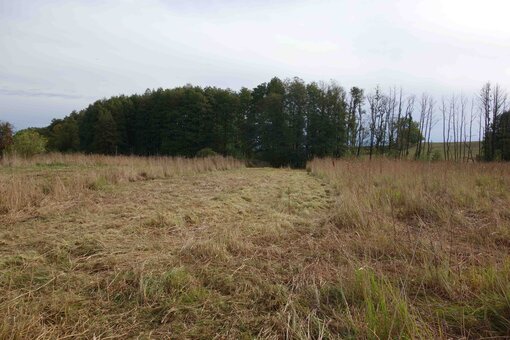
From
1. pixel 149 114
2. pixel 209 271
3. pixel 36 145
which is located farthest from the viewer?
pixel 149 114

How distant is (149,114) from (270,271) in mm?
41767

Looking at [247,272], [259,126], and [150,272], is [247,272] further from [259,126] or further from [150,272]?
[259,126]

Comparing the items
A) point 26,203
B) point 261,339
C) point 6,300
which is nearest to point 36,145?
point 26,203

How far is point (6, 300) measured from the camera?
2.28 meters

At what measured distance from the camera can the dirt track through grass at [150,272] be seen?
6.86ft

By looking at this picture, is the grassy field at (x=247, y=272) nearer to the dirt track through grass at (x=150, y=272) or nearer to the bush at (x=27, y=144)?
the dirt track through grass at (x=150, y=272)

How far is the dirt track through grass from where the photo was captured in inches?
82.3

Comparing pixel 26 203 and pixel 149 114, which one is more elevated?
pixel 149 114

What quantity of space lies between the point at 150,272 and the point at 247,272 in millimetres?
840

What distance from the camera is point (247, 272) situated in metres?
2.89

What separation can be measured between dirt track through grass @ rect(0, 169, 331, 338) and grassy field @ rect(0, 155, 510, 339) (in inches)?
0.5

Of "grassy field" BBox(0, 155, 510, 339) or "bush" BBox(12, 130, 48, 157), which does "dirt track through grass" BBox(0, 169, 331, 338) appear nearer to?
"grassy field" BBox(0, 155, 510, 339)

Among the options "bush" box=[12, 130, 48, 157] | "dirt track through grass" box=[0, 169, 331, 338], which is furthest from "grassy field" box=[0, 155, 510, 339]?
"bush" box=[12, 130, 48, 157]

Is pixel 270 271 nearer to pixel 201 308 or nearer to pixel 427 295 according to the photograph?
pixel 201 308
